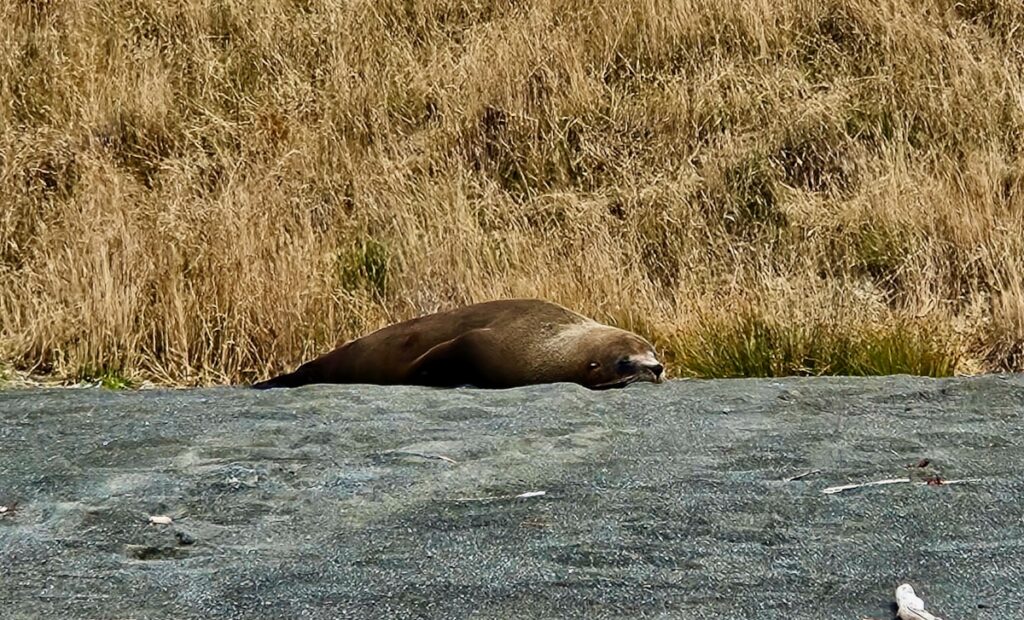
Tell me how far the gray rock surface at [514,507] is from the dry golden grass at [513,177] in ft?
8.16

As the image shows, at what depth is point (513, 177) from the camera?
1306cm

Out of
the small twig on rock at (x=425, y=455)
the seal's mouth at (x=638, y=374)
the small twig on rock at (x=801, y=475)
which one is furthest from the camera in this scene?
the seal's mouth at (x=638, y=374)

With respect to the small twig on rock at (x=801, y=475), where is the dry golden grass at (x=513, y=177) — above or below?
above

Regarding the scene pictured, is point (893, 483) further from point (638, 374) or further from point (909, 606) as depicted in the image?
point (638, 374)

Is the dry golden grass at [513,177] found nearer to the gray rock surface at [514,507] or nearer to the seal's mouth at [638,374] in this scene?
the seal's mouth at [638,374]

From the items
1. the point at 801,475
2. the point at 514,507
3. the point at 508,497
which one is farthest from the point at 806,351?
the point at 514,507

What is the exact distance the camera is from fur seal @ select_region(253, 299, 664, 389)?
7863 mm

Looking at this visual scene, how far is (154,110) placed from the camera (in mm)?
13758

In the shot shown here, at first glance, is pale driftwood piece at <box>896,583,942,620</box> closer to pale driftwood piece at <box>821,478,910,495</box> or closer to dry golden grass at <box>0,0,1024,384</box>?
pale driftwood piece at <box>821,478,910,495</box>

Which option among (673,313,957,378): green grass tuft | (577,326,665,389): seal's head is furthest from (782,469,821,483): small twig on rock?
(673,313,957,378): green grass tuft

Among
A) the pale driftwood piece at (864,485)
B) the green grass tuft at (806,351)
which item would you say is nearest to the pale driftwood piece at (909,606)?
the pale driftwood piece at (864,485)

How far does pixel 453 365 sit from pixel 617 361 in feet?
2.88

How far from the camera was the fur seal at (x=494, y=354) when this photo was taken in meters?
7.86

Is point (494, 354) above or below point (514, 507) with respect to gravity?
above
